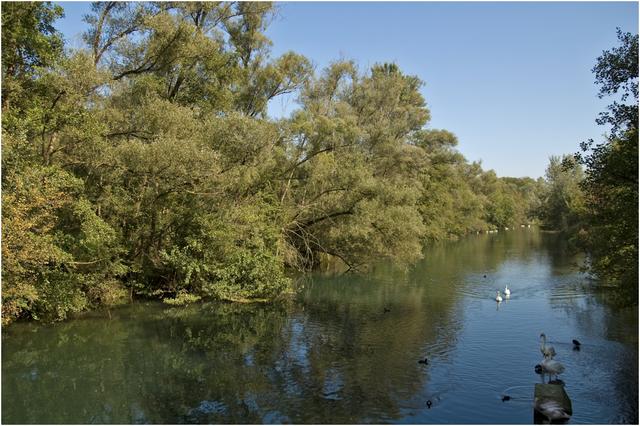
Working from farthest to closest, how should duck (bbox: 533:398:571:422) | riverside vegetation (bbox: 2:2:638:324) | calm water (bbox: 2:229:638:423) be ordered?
riverside vegetation (bbox: 2:2:638:324) < calm water (bbox: 2:229:638:423) < duck (bbox: 533:398:571:422)

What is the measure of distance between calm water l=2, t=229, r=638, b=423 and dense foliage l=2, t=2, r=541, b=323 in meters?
2.43

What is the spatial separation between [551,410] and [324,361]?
744 cm

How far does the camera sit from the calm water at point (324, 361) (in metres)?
14.1

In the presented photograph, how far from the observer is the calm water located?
14.1 meters

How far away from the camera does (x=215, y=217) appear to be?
27359 millimetres

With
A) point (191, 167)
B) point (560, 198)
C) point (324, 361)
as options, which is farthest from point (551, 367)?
point (560, 198)

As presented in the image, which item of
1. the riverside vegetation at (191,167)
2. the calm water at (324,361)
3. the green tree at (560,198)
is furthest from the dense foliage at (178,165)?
the green tree at (560,198)

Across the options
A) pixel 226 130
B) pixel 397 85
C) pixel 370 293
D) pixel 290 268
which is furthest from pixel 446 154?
pixel 226 130

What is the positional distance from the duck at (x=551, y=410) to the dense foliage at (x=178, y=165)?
15.8 meters

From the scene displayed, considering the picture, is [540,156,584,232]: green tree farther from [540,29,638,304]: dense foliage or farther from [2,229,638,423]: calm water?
[540,29,638,304]: dense foliage

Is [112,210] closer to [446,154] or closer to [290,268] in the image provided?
[290,268]

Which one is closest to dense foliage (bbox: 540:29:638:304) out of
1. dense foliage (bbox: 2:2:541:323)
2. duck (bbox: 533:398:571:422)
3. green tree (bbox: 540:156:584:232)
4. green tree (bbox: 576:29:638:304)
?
green tree (bbox: 576:29:638:304)

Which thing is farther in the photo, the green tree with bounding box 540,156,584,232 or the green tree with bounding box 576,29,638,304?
the green tree with bounding box 540,156,584,232

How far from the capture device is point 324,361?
59.8 feet
